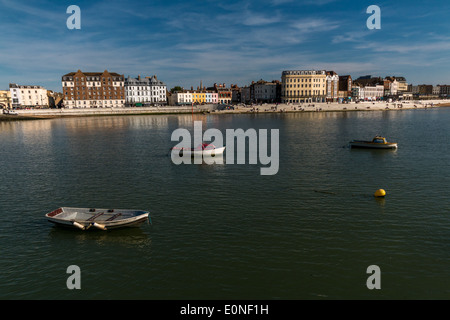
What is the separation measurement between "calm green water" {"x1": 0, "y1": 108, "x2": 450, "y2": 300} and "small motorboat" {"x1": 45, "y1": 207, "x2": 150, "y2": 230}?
0.74m

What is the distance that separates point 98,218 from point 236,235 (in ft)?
35.2

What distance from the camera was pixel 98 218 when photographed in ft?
81.8

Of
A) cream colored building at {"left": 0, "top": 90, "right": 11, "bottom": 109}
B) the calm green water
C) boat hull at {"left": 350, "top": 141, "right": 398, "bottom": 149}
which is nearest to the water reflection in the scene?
the calm green water

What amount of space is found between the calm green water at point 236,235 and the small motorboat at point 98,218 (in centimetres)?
74

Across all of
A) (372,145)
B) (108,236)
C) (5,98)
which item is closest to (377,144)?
(372,145)

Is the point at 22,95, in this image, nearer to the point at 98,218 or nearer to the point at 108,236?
the point at 98,218

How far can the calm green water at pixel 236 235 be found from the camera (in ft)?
57.9

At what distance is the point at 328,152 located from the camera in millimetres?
56344

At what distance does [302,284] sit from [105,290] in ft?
35.0
